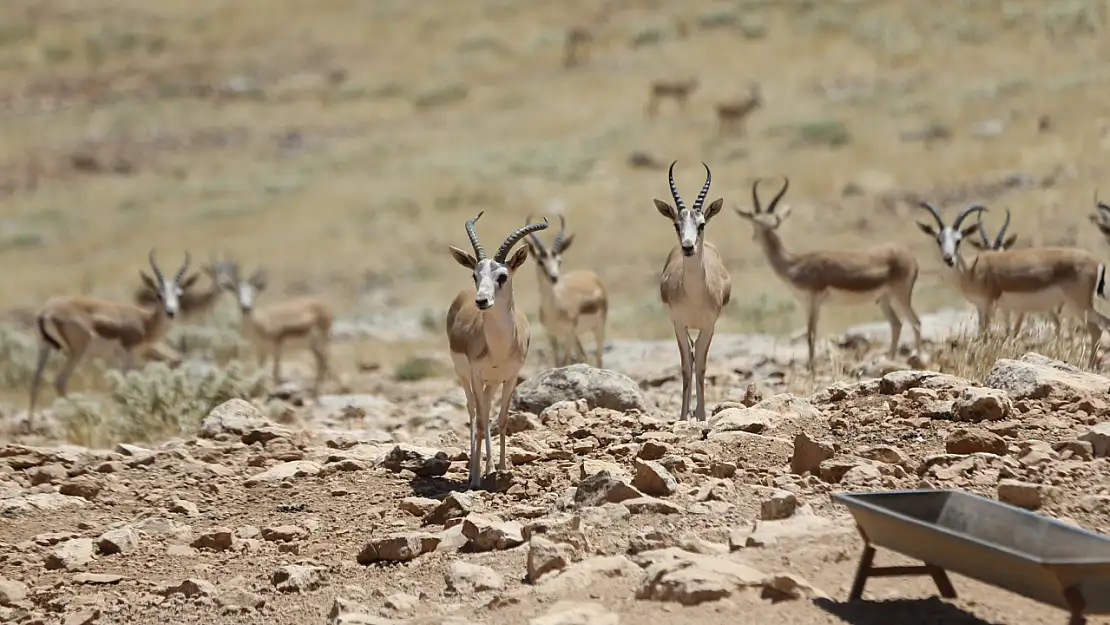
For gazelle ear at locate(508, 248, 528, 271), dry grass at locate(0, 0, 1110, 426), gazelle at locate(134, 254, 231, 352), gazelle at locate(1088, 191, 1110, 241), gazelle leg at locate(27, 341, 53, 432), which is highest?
dry grass at locate(0, 0, 1110, 426)

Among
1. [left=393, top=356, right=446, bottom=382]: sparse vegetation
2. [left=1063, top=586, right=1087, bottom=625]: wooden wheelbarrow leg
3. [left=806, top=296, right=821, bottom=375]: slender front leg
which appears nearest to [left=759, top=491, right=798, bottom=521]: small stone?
[left=1063, top=586, right=1087, bottom=625]: wooden wheelbarrow leg

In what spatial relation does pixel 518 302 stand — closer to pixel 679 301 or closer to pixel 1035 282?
pixel 1035 282

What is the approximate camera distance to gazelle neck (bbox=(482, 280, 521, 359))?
30.1ft

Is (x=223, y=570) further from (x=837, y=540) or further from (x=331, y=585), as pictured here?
(x=837, y=540)

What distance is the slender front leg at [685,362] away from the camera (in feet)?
36.8

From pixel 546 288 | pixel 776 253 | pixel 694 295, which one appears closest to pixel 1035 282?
pixel 776 253

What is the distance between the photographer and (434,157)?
39531 mm

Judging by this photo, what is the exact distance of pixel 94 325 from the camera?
60.4ft

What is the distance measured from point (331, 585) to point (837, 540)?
2.77 metres

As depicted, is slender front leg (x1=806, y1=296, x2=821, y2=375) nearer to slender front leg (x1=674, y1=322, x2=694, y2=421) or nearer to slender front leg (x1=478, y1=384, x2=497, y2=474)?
slender front leg (x1=674, y1=322, x2=694, y2=421)

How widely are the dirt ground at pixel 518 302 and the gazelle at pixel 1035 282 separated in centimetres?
70

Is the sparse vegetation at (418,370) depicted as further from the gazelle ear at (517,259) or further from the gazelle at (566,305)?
the gazelle ear at (517,259)

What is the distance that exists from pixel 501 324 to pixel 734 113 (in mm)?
29065

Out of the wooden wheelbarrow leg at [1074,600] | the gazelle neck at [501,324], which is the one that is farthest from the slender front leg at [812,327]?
the wooden wheelbarrow leg at [1074,600]
